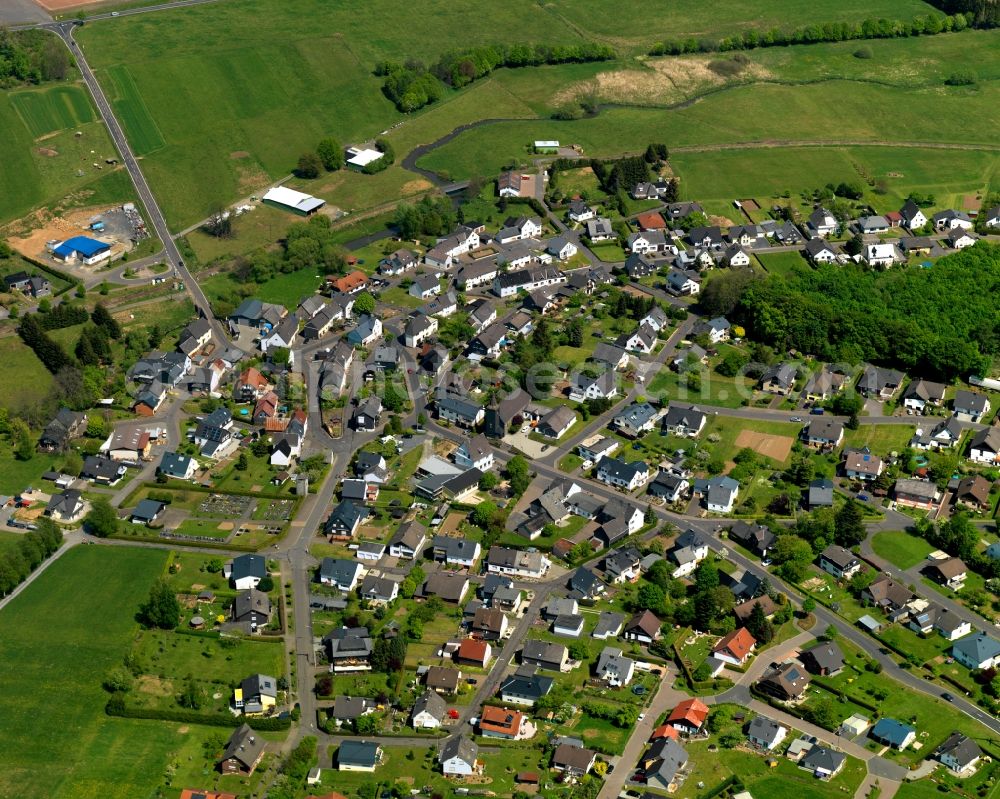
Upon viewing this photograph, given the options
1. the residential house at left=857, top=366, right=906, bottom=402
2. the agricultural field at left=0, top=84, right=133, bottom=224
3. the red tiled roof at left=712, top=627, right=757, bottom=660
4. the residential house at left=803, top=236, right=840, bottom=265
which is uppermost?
the agricultural field at left=0, top=84, right=133, bottom=224

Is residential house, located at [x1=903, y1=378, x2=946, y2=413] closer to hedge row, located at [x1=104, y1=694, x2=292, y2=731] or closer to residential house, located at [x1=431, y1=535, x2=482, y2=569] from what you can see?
residential house, located at [x1=431, y1=535, x2=482, y2=569]

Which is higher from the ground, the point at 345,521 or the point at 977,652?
the point at 345,521

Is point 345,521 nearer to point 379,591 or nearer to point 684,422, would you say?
point 379,591

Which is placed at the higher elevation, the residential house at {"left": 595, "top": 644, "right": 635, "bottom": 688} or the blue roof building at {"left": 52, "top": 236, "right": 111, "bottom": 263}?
the blue roof building at {"left": 52, "top": 236, "right": 111, "bottom": 263}

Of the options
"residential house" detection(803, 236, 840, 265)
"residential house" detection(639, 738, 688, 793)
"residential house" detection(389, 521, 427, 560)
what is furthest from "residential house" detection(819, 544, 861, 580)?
"residential house" detection(803, 236, 840, 265)

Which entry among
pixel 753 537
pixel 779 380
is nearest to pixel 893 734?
pixel 753 537

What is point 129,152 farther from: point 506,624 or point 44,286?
point 506,624

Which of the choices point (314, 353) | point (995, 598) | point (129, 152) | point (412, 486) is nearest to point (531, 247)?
point (314, 353)

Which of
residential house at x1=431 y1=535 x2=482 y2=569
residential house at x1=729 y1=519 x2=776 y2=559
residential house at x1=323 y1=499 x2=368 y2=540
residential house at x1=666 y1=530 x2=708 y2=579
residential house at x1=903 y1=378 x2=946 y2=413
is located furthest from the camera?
residential house at x1=903 y1=378 x2=946 y2=413
